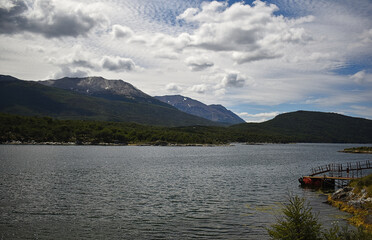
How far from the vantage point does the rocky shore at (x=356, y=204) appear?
3403 centimetres

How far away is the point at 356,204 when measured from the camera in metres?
40.8

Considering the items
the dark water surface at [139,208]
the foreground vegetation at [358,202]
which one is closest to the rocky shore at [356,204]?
the foreground vegetation at [358,202]

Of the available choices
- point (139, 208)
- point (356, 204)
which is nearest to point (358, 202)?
point (356, 204)

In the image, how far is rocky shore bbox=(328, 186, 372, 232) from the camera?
34.0m

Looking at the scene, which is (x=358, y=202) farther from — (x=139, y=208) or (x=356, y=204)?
(x=139, y=208)

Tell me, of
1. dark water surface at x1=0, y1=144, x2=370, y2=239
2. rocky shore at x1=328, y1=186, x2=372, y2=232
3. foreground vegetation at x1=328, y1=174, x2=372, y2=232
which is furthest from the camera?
foreground vegetation at x1=328, y1=174, x2=372, y2=232

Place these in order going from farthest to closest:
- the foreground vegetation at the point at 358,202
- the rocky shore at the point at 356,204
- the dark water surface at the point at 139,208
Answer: the foreground vegetation at the point at 358,202
the rocky shore at the point at 356,204
the dark water surface at the point at 139,208

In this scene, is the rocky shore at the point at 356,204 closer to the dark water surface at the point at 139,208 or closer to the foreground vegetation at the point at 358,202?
the foreground vegetation at the point at 358,202

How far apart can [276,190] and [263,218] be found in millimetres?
22465

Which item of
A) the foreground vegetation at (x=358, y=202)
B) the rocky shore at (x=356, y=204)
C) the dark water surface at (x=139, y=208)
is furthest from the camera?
the foreground vegetation at (x=358, y=202)

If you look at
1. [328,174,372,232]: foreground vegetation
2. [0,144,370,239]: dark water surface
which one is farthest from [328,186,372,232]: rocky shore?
[0,144,370,239]: dark water surface

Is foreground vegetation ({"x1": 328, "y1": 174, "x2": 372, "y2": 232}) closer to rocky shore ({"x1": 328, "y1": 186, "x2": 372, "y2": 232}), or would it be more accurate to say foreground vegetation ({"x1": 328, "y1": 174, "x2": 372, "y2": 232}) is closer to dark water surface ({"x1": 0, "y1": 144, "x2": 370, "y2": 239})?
rocky shore ({"x1": 328, "y1": 186, "x2": 372, "y2": 232})

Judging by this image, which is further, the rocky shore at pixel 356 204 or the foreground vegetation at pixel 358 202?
the foreground vegetation at pixel 358 202

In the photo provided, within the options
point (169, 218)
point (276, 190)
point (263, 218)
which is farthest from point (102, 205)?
point (276, 190)
